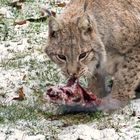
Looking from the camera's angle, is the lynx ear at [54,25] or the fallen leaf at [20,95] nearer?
the lynx ear at [54,25]

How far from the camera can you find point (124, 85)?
6062 millimetres

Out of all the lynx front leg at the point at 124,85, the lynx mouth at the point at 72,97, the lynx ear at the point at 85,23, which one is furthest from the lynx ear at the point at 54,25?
the lynx front leg at the point at 124,85

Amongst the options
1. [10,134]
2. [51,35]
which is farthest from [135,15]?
[10,134]

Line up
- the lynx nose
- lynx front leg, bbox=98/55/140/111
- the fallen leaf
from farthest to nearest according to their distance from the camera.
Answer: the fallen leaf → lynx front leg, bbox=98/55/140/111 → the lynx nose

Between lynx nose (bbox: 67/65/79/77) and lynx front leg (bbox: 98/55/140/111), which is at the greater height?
lynx nose (bbox: 67/65/79/77)

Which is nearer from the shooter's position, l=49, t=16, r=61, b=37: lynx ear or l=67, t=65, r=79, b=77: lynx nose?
l=67, t=65, r=79, b=77: lynx nose

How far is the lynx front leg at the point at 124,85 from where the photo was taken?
5926 millimetres

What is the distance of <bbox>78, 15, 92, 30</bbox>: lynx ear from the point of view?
542 cm

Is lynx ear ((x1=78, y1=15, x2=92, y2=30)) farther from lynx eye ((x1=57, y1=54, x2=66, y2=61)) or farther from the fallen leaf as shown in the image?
the fallen leaf

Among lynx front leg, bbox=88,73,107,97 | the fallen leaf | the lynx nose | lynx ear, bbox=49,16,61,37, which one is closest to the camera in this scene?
the lynx nose

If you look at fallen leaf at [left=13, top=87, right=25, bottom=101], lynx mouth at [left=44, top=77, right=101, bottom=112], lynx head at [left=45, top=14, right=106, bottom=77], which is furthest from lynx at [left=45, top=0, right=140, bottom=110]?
fallen leaf at [left=13, top=87, right=25, bottom=101]

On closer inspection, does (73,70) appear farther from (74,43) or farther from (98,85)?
(98,85)

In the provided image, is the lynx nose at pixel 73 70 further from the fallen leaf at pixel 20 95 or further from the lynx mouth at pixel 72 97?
the fallen leaf at pixel 20 95

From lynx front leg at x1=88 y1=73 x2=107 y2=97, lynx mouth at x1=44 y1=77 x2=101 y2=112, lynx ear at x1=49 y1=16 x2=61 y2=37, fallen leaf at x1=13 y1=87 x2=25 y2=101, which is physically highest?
lynx ear at x1=49 y1=16 x2=61 y2=37
